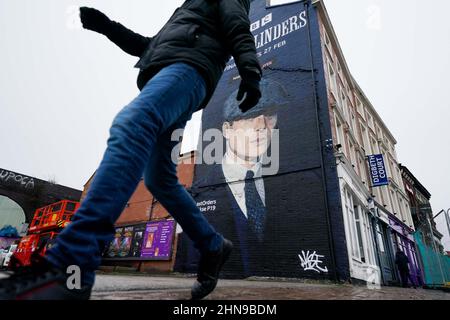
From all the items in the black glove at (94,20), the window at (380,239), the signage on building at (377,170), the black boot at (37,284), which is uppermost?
the signage on building at (377,170)

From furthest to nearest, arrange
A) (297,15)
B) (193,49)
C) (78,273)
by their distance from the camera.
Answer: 1. (297,15)
2. (193,49)
3. (78,273)

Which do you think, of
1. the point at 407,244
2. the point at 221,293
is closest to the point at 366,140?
the point at 407,244

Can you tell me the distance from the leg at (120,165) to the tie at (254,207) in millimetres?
7910

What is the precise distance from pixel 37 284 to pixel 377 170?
14083 millimetres

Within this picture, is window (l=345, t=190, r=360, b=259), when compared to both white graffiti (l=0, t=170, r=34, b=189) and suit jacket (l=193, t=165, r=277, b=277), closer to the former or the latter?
suit jacket (l=193, t=165, r=277, b=277)

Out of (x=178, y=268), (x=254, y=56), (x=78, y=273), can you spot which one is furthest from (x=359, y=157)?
(x=78, y=273)

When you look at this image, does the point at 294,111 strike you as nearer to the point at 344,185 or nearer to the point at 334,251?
the point at 344,185

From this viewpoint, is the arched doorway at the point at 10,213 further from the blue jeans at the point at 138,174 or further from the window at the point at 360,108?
the blue jeans at the point at 138,174

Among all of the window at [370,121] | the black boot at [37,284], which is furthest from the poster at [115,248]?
the window at [370,121]

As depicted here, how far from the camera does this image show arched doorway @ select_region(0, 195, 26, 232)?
80.5ft

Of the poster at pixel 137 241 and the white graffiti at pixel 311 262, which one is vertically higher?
the poster at pixel 137 241

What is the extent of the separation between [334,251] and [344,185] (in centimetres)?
219

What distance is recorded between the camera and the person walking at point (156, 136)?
31.4 inches
